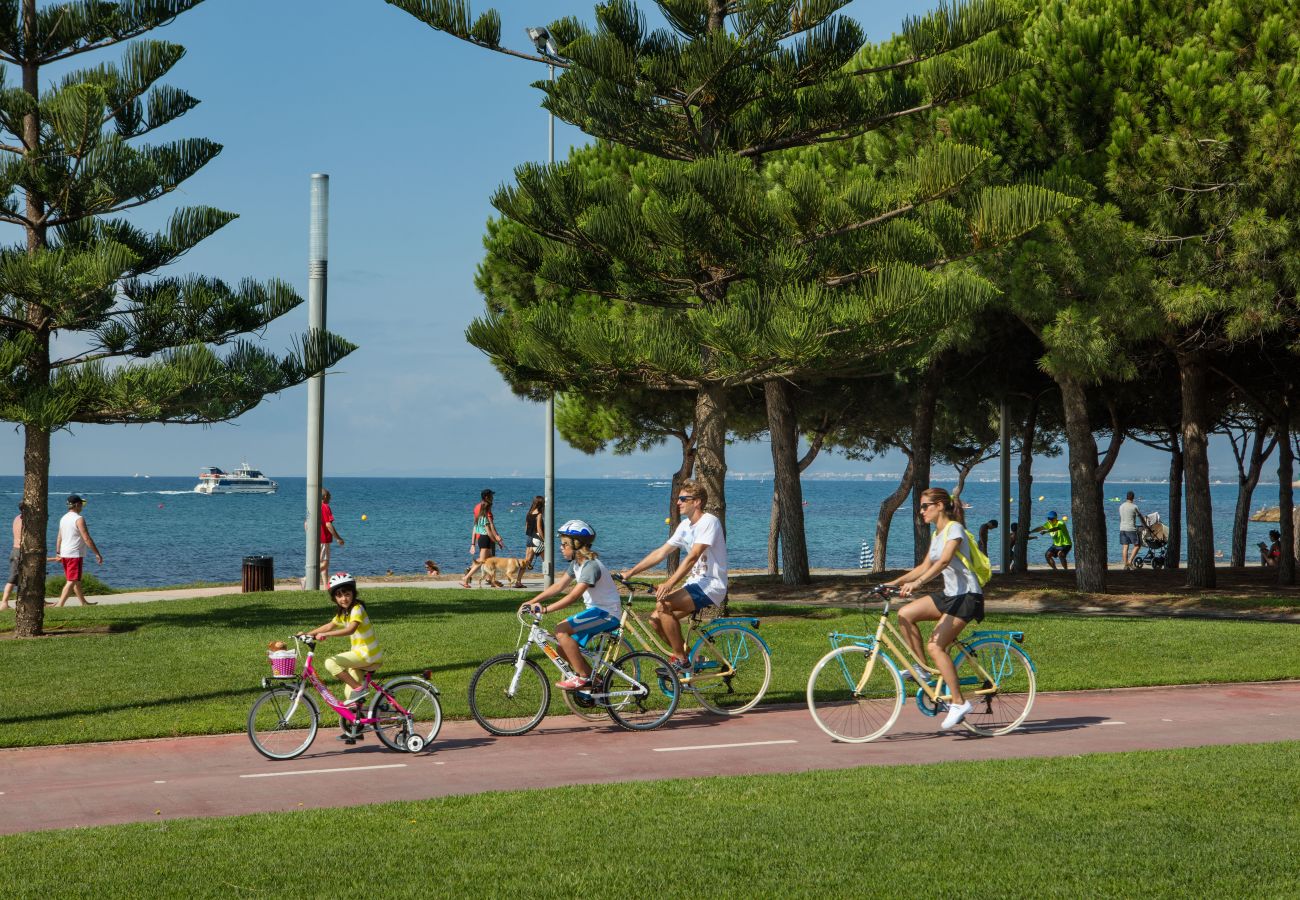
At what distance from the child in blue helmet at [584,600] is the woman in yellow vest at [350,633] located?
3.82ft

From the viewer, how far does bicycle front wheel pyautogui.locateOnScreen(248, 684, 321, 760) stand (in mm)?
8555

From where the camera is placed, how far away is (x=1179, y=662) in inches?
517

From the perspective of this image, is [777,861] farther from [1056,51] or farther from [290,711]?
[1056,51]

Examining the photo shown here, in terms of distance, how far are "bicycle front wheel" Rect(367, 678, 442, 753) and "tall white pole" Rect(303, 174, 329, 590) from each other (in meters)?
12.5

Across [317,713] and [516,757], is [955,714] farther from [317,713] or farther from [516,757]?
[317,713]

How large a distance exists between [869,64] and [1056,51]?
2.95 meters

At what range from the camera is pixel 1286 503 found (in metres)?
26.3

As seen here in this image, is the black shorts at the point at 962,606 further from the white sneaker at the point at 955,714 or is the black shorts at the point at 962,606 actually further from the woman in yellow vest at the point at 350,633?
the woman in yellow vest at the point at 350,633

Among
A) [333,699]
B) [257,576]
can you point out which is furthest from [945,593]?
[257,576]

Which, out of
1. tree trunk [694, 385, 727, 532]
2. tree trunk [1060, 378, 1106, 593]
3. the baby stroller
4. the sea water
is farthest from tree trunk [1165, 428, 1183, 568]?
tree trunk [694, 385, 727, 532]

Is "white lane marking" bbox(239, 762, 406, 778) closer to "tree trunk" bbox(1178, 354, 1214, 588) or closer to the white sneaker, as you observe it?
the white sneaker

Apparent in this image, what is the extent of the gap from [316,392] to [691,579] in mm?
12660

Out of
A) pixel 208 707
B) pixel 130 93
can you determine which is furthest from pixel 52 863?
pixel 130 93

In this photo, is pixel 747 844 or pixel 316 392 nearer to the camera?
pixel 747 844
